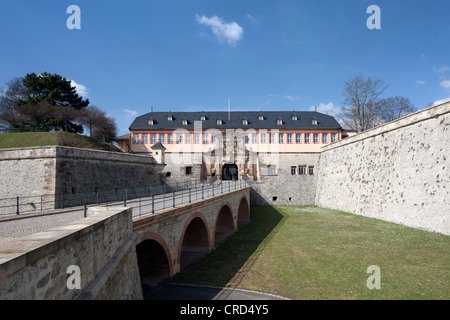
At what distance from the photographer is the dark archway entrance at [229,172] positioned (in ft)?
157

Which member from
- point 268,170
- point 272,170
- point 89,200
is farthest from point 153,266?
point 272,170

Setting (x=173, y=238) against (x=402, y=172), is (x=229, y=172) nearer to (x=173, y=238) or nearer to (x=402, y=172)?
(x=402, y=172)

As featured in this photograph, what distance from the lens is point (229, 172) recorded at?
52.6 m

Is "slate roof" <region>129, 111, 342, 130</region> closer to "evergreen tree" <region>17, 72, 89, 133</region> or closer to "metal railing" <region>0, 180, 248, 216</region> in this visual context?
"evergreen tree" <region>17, 72, 89, 133</region>

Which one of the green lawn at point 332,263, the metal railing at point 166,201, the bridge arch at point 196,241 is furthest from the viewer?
the bridge arch at point 196,241

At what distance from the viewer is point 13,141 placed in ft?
87.5

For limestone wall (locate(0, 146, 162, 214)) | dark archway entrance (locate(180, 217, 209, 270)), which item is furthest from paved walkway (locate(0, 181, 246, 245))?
limestone wall (locate(0, 146, 162, 214))

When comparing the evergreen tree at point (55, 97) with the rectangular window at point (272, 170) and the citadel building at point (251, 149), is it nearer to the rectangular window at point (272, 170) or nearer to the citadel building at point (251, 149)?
the citadel building at point (251, 149)

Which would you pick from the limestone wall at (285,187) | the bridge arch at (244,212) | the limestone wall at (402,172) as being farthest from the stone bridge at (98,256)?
the limestone wall at (285,187)

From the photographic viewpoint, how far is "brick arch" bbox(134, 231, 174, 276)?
911 centimetres

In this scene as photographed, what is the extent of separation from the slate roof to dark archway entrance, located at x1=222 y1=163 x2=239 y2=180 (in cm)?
839

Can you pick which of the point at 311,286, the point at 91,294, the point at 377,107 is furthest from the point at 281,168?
the point at 91,294

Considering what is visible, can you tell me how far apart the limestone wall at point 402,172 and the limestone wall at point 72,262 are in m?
20.6
